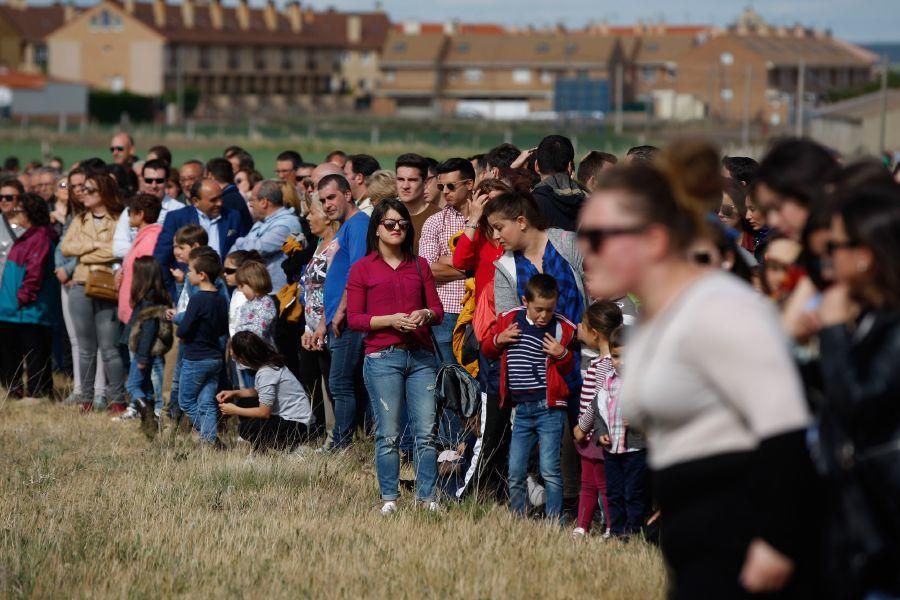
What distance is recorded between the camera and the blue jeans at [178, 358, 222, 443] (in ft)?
34.2

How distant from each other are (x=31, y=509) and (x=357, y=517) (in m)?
2.01

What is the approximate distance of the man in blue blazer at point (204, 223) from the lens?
37.9ft

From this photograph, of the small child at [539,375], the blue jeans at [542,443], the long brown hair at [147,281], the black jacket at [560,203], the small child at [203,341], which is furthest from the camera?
the long brown hair at [147,281]

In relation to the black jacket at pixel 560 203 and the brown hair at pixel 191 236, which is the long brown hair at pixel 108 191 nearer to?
the brown hair at pixel 191 236

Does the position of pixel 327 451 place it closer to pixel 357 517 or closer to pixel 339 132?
pixel 357 517

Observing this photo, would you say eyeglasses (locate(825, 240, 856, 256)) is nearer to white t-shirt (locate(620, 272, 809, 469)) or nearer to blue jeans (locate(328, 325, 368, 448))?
white t-shirt (locate(620, 272, 809, 469))

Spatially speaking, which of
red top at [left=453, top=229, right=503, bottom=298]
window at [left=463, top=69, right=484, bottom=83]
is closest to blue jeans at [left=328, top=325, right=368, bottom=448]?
red top at [left=453, top=229, right=503, bottom=298]

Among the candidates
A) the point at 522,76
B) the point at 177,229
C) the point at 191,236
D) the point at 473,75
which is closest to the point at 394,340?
the point at 191,236

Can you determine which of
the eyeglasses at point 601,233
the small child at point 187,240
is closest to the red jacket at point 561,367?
the small child at point 187,240

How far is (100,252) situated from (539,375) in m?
5.62

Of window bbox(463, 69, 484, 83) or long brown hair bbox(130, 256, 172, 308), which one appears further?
window bbox(463, 69, 484, 83)

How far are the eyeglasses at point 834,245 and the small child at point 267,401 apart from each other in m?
6.60

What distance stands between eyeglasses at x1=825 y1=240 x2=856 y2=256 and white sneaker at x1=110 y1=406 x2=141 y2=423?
8823mm

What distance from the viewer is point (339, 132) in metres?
47.0
